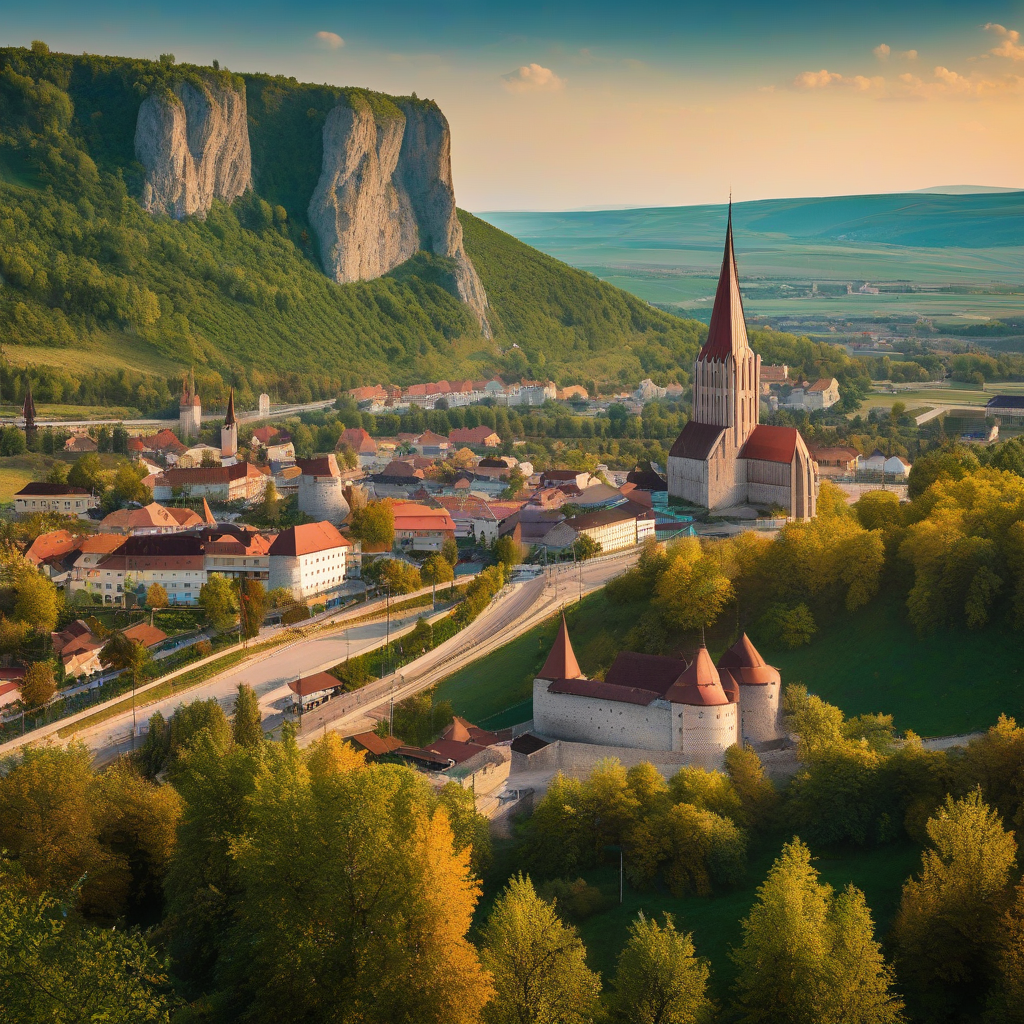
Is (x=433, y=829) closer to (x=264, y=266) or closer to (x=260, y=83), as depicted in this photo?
(x=264, y=266)

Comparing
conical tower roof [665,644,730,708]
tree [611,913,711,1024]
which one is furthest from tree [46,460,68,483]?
tree [611,913,711,1024]

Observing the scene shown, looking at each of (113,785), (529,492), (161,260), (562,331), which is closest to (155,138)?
(161,260)

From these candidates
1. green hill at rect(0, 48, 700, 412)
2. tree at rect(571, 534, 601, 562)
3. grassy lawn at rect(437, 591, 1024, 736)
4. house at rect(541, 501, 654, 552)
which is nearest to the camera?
grassy lawn at rect(437, 591, 1024, 736)

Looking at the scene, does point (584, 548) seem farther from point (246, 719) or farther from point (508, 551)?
point (246, 719)

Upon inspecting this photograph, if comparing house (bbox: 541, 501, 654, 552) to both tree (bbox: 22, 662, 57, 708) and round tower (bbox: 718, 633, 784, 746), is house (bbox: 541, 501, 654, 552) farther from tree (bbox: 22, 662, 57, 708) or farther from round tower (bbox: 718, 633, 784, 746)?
round tower (bbox: 718, 633, 784, 746)

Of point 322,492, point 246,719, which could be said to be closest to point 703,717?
point 246,719

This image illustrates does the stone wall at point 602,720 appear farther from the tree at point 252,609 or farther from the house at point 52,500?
the house at point 52,500
